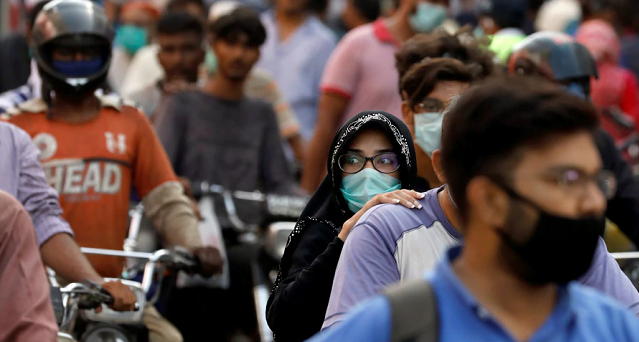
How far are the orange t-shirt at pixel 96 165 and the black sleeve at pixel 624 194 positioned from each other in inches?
92.5

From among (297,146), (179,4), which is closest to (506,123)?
(297,146)

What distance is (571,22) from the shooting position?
39.8 feet

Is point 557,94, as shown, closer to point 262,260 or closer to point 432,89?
point 432,89

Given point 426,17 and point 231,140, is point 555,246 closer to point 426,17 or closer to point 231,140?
point 231,140

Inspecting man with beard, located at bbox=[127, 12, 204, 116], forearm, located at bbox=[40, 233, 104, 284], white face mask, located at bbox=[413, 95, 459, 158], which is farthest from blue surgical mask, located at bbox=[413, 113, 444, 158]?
Answer: man with beard, located at bbox=[127, 12, 204, 116]

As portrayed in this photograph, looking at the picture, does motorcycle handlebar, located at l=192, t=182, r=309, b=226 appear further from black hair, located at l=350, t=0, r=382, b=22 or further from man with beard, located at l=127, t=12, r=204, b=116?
black hair, located at l=350, t=0, r=382, b=22

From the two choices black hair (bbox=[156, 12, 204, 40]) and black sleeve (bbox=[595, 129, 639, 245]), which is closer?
black sleeve (bbox=[595, 129, 639, 245])

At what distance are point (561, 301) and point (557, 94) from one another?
45 cm

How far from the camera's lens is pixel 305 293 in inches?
155

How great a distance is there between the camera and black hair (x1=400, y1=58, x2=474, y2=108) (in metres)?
5.09

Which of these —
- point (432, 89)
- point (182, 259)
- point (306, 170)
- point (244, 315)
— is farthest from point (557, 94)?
point (306, 170)

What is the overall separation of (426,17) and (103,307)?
397cm

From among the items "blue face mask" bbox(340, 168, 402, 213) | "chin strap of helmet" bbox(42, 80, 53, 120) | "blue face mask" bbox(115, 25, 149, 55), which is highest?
"blue face mask" bbox(340, 168, 402, 213)

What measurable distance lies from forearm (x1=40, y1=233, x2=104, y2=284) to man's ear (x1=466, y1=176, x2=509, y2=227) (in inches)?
113
